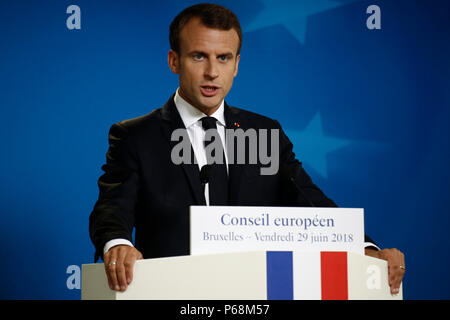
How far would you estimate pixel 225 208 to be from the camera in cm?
140

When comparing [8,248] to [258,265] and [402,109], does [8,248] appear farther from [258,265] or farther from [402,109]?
[402,109]

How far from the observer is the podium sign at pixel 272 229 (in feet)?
4.49

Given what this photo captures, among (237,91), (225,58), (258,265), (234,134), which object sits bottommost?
(258,265)

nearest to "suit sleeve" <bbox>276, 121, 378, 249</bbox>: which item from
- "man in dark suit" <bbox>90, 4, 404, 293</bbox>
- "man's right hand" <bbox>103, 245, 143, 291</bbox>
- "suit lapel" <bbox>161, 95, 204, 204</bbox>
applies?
"man in dark suit" <bbox>90, 4, 404, 293</bbox>

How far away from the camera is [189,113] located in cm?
221

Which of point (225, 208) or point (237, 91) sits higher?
point (237, 91)

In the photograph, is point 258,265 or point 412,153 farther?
point 412,153

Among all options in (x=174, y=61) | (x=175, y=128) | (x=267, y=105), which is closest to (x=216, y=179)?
(x=175, y=128)

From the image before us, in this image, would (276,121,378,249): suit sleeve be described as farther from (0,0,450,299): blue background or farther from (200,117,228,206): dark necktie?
(0,0,450,299): blue background

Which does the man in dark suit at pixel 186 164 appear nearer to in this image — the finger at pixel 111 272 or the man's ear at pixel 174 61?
the man's ear at pixel 174 61
